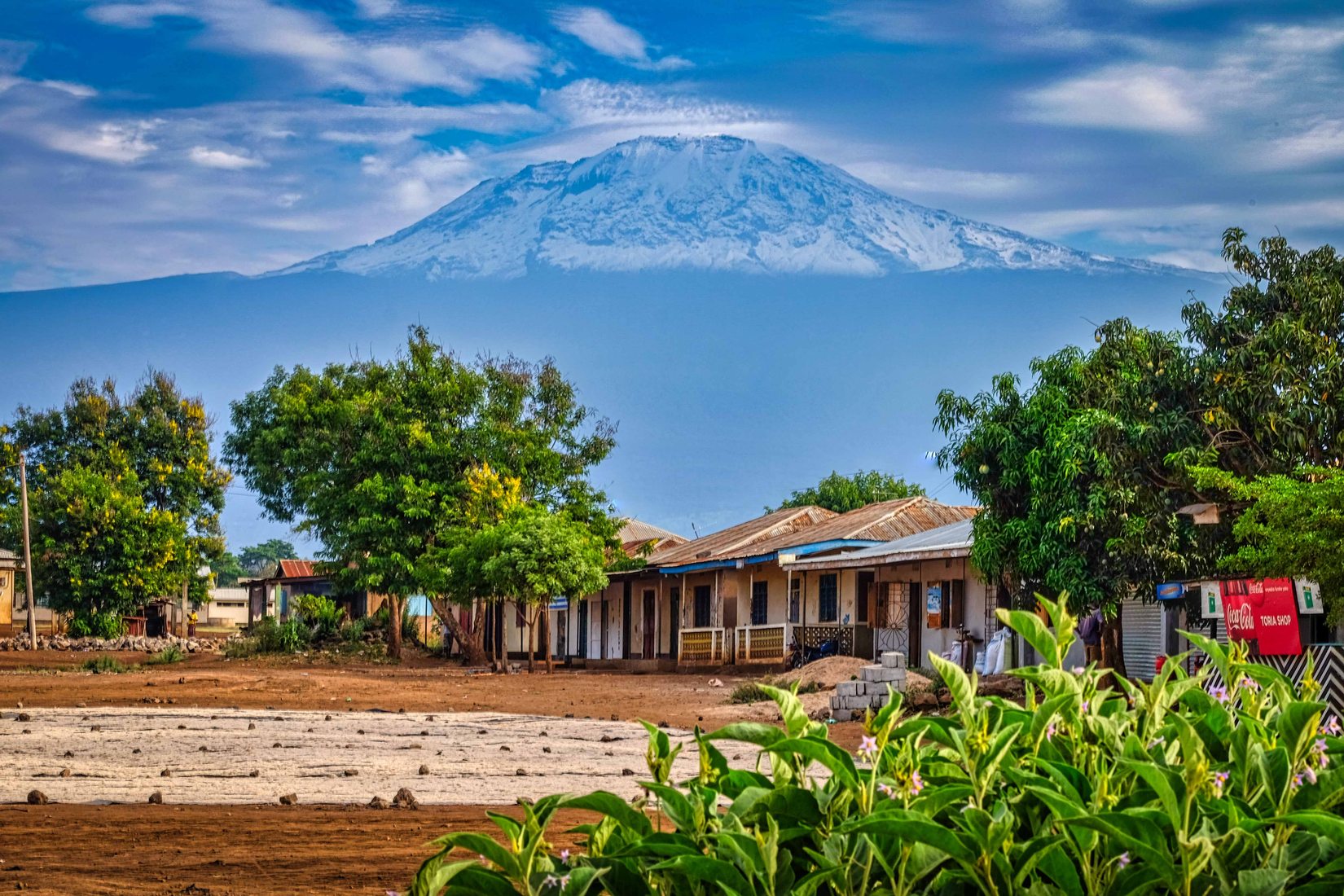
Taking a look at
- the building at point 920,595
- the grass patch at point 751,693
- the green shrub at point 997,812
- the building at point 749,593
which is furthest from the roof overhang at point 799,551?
the green shrub at point 997,812

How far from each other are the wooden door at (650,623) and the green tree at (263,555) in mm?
111561

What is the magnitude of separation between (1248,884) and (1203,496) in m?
16.0

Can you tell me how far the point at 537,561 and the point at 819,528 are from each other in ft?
25.0

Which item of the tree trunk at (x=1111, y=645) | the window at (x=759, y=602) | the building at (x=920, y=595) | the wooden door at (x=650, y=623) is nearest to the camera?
the tree trunk at (x=1111, y=645)

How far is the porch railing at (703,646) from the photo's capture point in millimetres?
34625

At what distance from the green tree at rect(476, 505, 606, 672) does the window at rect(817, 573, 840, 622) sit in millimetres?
5216

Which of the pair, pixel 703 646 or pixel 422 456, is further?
pixel 422 456

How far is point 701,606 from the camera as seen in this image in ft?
129

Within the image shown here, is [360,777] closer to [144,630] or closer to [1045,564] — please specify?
[1045,564]

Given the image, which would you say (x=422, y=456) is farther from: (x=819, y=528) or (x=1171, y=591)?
(x=1171, y=591)

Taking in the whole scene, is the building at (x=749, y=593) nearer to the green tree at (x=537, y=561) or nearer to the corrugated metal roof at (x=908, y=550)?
the corrugated metal roof at (x=908, y=550)

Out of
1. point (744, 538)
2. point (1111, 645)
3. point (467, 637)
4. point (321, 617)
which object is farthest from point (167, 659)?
point (1111, 645)

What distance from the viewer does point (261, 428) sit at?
53.2 metres

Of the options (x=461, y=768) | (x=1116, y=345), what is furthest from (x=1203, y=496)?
(x=461, y=768)
